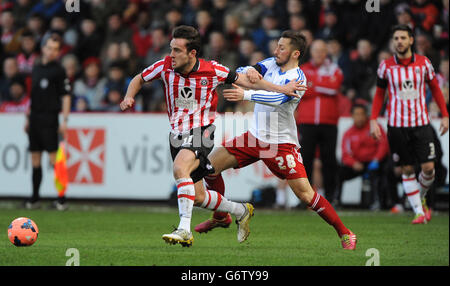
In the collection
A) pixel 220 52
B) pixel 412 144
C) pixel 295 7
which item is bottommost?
pixel 412 144

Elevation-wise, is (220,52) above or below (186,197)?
above

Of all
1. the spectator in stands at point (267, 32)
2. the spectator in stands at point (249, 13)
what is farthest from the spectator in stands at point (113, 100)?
the spectator in stands at point (249, 13)

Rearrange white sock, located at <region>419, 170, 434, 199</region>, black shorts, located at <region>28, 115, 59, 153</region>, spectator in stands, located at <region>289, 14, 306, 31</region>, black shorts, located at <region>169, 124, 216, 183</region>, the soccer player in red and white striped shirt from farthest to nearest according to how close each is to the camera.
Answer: spectator in stands, located at <region>289, 14, 306, 31</region> → black shorts, located at <region>28, 115, 59, 153</region> → white sock, located at <region>419, 170, 434, 199</region> → the soccer player in red and white striped shirt → black shorts, located at <region>169, 124, 216, 183</region>

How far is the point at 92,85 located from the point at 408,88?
7611mm

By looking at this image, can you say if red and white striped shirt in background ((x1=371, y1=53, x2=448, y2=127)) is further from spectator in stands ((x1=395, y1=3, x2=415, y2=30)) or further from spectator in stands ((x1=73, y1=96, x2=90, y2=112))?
spectator in stands ((x1=73, y1=96, x2=90, y2=112))

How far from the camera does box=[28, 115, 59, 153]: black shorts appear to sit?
13.3 m

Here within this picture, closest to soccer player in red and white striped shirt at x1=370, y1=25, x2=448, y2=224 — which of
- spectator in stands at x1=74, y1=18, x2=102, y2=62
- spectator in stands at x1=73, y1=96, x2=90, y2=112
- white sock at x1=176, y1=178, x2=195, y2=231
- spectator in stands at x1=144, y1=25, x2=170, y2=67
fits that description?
white sock at x1=176, y1=178, x2=195, y2=231

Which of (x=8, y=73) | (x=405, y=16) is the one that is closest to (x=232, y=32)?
(x=405, y=16)

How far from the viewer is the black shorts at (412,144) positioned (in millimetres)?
11125

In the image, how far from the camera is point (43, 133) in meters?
13.3

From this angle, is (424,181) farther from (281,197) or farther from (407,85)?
(281,197)

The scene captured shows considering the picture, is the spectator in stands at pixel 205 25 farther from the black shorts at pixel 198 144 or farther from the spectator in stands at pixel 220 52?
the black shorts at pixel 198 144

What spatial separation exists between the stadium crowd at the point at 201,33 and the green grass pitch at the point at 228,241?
3075 millimetres

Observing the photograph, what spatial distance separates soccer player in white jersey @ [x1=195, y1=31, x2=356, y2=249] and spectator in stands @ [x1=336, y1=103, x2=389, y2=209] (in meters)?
5.05
